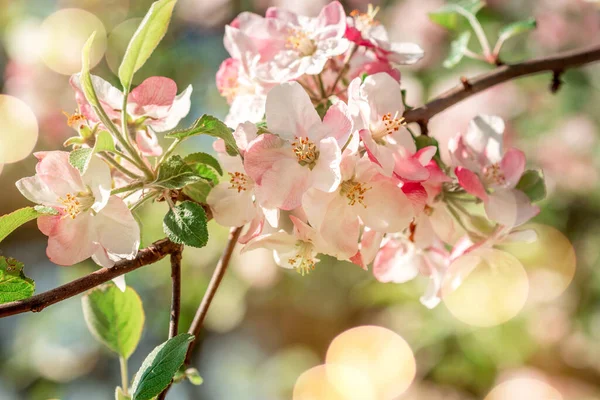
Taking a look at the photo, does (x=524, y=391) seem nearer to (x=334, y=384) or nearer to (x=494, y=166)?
(x=334, y=384)

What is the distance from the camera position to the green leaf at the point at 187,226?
0.31 metres

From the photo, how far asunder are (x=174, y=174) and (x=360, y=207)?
0.11 m

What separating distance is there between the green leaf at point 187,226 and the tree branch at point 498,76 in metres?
0.16

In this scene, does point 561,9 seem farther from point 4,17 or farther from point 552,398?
point 4,17

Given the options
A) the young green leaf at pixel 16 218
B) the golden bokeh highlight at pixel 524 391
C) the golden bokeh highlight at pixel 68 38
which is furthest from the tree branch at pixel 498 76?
the golden bokeh highlight at pixel 68 38

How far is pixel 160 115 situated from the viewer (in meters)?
0.37

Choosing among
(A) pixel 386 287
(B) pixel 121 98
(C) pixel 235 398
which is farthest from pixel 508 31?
(C) pixel 235 398

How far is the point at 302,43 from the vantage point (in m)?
0.40

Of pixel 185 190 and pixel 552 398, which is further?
pixel 552 398

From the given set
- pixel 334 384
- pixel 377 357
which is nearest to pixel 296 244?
pixel 377 357

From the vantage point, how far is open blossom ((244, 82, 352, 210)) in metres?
0.31

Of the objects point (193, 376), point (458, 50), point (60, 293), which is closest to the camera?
point (60, 293)

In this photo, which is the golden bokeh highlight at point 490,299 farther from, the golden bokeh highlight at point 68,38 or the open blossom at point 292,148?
the golden bokeh highlight at point 68,38

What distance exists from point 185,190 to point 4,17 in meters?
1.83
